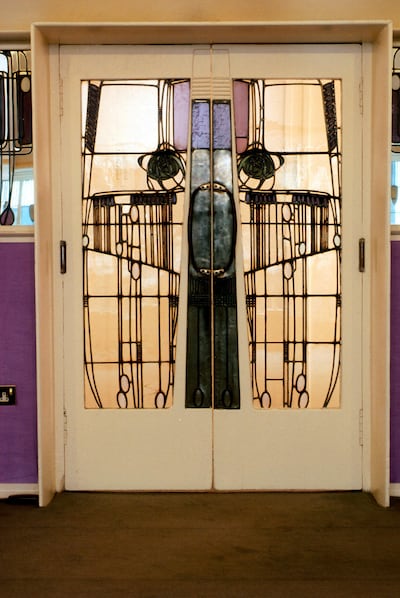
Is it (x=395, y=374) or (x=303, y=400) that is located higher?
(x=395, y=374)

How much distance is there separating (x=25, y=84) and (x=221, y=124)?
3.09ft

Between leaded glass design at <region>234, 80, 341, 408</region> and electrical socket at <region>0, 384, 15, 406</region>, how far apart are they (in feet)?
3.76

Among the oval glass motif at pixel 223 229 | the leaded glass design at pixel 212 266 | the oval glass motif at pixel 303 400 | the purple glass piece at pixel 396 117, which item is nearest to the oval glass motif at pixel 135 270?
the leaded glass design at pixel 212 266

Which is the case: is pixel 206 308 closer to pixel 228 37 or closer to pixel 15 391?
pixel 15 391

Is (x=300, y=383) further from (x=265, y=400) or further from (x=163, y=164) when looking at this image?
(x=163, y=164)

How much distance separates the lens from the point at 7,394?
299 centimetres

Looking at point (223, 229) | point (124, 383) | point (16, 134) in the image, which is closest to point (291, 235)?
point (223, 229)

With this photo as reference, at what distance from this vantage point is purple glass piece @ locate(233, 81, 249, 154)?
293 cm

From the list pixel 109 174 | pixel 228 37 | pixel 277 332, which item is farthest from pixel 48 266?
pixel 228 37

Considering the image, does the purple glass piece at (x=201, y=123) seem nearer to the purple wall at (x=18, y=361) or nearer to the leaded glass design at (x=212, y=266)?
the leaded glass design at (x=212, y=266)

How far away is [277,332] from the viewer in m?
2.97

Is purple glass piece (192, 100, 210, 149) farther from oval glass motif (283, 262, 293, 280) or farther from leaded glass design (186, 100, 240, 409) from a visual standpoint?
oval glass motif (283, 262, 293, 280)

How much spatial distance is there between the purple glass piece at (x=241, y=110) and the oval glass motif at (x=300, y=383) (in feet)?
3.75

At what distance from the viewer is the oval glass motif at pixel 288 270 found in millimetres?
2965
